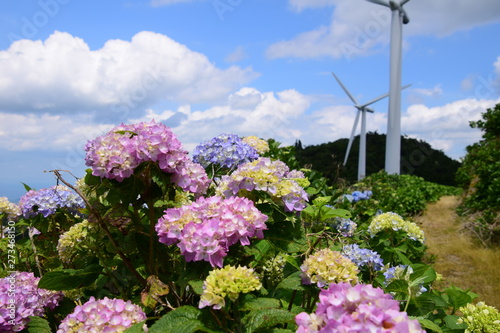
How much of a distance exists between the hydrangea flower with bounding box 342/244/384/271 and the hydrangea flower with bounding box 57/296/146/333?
4.73 feet

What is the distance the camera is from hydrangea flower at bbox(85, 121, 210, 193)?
183 cm

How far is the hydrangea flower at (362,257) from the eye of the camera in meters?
2.65

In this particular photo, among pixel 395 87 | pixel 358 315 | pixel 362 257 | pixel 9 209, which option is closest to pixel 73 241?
pixel 9 209

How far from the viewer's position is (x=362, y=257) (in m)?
2.67

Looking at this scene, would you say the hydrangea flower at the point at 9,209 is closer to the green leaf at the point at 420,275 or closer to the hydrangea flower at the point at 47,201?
the hydrangea flower at the point at 47,201

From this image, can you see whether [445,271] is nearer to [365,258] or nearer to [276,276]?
[365,258]

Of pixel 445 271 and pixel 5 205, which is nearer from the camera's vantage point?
pixel 5 205

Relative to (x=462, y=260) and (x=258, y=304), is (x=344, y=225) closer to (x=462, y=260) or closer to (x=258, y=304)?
(x=258, y=304)

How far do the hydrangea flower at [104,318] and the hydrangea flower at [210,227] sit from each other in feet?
0.95

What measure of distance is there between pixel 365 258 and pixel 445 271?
20.7ft

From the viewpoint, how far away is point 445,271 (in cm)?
805

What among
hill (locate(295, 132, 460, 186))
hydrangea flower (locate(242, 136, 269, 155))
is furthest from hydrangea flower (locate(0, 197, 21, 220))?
hill (locate(295, 132, 460, 186))

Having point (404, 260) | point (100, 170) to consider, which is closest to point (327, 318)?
point (100, 170)

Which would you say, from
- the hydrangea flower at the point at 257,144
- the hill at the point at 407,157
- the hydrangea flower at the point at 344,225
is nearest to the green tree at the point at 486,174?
the hydrangea flower at the point at 344,225
